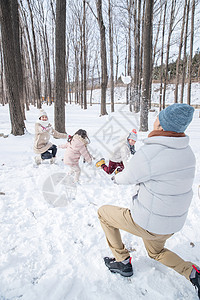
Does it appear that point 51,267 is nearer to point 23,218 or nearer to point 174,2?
point 23,218

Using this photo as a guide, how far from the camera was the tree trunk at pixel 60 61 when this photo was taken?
5.69 m

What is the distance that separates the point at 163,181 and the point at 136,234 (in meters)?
0.61

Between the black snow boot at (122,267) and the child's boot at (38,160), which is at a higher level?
the child's boot at (38,160)

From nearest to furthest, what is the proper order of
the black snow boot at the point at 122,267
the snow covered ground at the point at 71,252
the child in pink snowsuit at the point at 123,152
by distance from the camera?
the snow covered ground at the point at 71,252
the black snow boot at the point at 122,267
the child in pink snowsuit at the point at 123,152

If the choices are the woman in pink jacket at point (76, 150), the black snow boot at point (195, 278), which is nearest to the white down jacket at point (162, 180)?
the black snow boot at point (195, 278)

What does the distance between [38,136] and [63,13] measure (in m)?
4.44

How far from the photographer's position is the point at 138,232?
5.00 ft

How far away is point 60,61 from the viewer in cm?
595

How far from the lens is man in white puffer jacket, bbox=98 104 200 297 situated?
4.18 ft

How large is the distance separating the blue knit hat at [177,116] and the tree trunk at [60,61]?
547cm

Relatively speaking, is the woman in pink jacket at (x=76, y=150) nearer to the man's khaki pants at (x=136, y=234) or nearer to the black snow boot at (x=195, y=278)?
the man's khaki pants at (x=136, y=234)

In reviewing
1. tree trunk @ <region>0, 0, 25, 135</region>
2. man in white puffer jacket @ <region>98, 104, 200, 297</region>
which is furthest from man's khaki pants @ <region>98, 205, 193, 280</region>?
tree trunk @ <region>0, 0, 25, 135</region>

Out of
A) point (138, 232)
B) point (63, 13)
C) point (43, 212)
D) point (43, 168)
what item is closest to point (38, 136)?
point (43, 168)

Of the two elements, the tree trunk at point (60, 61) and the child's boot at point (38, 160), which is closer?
the child's boot at point (38, 160)
